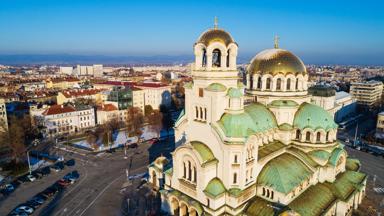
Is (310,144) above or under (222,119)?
under

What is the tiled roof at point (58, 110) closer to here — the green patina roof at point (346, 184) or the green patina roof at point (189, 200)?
the green patina roof at point (189, 200)

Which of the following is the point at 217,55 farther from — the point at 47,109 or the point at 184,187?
the point at 47,109

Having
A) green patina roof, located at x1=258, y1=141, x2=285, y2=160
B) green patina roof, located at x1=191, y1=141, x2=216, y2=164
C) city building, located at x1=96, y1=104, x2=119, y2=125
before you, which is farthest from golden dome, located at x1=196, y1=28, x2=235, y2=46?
city building, located at x1=96, y1=104, x2=119, y2=125

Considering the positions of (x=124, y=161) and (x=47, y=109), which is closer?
(x=124, y=161)

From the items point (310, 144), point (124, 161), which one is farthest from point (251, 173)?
point (124, 161)

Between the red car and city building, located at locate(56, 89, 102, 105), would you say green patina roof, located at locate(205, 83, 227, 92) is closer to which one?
the red car

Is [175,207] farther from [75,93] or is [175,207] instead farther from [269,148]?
[75,93]

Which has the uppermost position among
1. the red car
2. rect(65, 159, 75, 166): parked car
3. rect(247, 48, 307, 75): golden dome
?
rect(247, 48, 307, 75): golden dome
